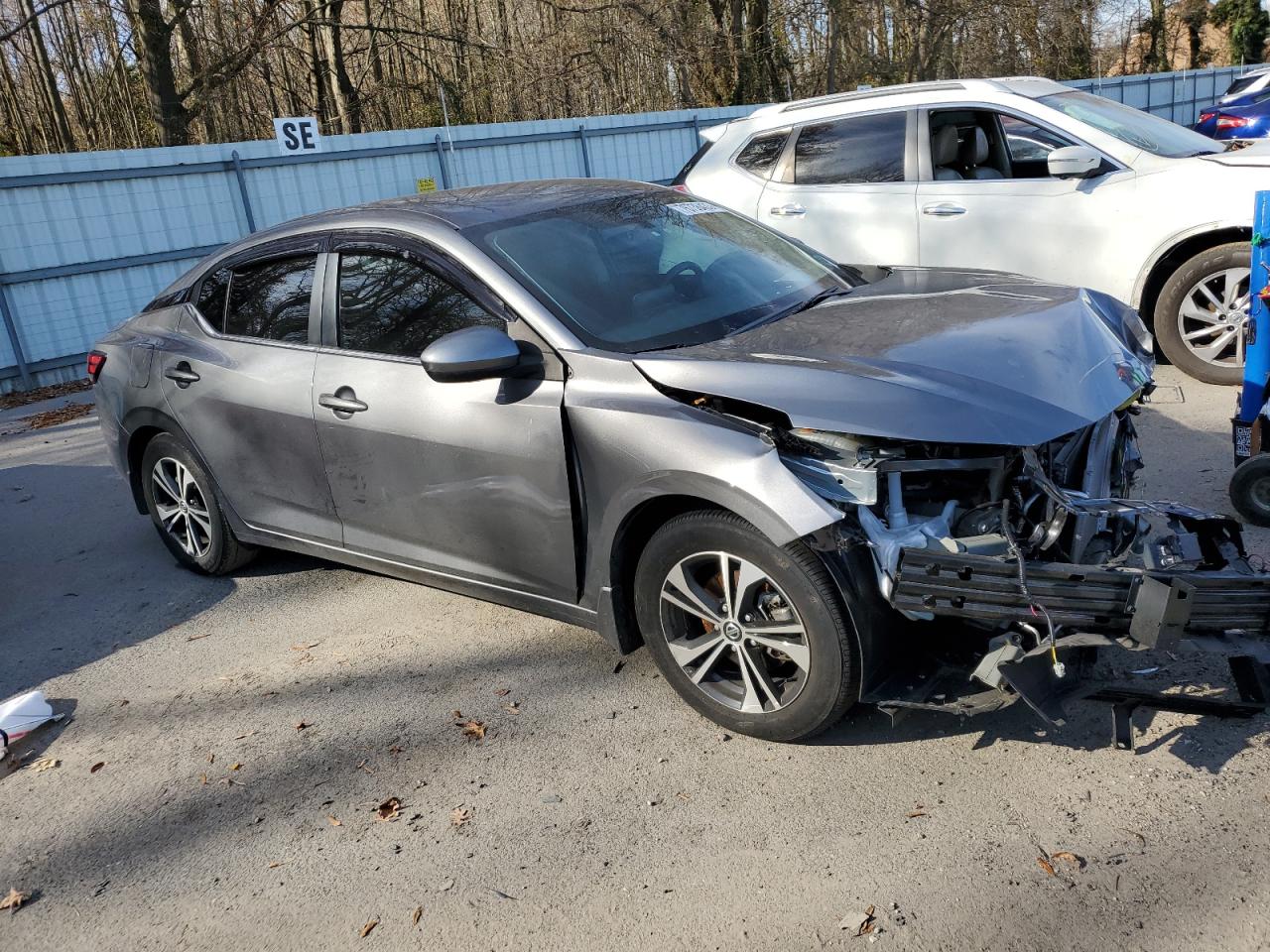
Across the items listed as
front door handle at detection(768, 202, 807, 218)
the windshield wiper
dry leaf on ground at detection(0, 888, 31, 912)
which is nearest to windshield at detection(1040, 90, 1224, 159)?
front door handle at detection(768, 202, 807, 218)

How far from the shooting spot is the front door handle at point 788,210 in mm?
7895

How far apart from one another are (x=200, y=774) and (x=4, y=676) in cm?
153

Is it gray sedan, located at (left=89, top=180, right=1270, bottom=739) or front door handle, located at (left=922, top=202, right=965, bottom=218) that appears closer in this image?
gray sedan, located at (left=89, top=180, right=1270, bottom=739)

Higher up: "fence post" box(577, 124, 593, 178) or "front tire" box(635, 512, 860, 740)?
"fence post" box(577, 124, 593, 178)

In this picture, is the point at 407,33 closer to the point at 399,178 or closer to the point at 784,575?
the point at 399,178

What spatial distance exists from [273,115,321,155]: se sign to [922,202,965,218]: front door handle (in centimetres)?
864

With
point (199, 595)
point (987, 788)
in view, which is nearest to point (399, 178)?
point (199, 595)

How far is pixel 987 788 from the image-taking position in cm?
312

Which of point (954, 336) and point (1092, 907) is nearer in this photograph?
point (1092, 907)

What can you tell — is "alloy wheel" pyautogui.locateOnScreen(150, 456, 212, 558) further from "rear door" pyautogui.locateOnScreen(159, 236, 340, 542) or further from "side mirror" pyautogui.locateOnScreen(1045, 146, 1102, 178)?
"side mirror" pyautogui.locateOnScreen(1045, 146, 1102, 178)

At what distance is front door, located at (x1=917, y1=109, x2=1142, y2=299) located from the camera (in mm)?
6805

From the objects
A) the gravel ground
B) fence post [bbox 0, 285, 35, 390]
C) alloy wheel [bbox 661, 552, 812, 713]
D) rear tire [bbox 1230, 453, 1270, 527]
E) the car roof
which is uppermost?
the car roof

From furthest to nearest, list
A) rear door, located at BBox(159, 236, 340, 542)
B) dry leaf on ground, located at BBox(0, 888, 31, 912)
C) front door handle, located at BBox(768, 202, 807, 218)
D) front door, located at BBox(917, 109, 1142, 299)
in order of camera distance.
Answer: front door handle, located at BBox(768, 202, 807, 218) → front door, located at BBox(917, 109, 1142, 299) → rear door, located at BBox(159, 236, 340, 542) → dry leaf on ground, located at BBox(0, 888, 31, 912)

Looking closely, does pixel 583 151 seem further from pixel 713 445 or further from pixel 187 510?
pixel 713 445
